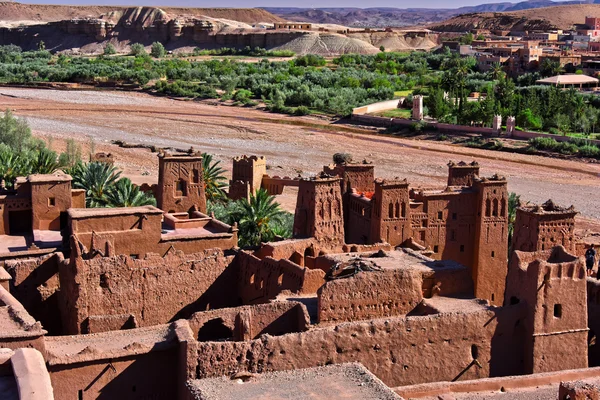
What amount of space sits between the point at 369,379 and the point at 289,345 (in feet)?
7.01

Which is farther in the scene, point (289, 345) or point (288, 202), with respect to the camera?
point (288, 202)

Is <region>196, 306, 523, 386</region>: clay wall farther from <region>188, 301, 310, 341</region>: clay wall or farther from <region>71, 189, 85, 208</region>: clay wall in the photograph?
<region>71, 189, 85, 208</region>: clay wall

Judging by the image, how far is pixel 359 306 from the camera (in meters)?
19.2

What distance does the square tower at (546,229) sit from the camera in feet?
76.8

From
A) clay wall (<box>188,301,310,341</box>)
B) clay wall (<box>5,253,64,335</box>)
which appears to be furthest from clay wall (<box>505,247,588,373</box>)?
clay wall (<box>5,253,64,335</box>)

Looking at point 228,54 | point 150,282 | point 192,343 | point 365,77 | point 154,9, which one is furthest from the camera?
point 154,9

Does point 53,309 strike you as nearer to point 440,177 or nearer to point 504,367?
point 504,367

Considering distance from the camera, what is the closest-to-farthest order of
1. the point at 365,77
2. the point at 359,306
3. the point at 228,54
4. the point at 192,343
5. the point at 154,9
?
the point at 192,343
the point at 359,306
the point at 365,77
the point at 228,54
the point at 154,9

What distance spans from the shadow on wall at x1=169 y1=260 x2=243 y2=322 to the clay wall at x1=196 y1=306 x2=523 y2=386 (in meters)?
5.20

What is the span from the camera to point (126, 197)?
2888 centimetres

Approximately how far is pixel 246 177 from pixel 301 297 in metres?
16.3

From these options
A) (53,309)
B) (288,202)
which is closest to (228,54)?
(288,202)

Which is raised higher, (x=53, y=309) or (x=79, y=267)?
(x=79, y=267)

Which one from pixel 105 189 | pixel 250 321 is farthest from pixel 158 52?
pixel 250 321
